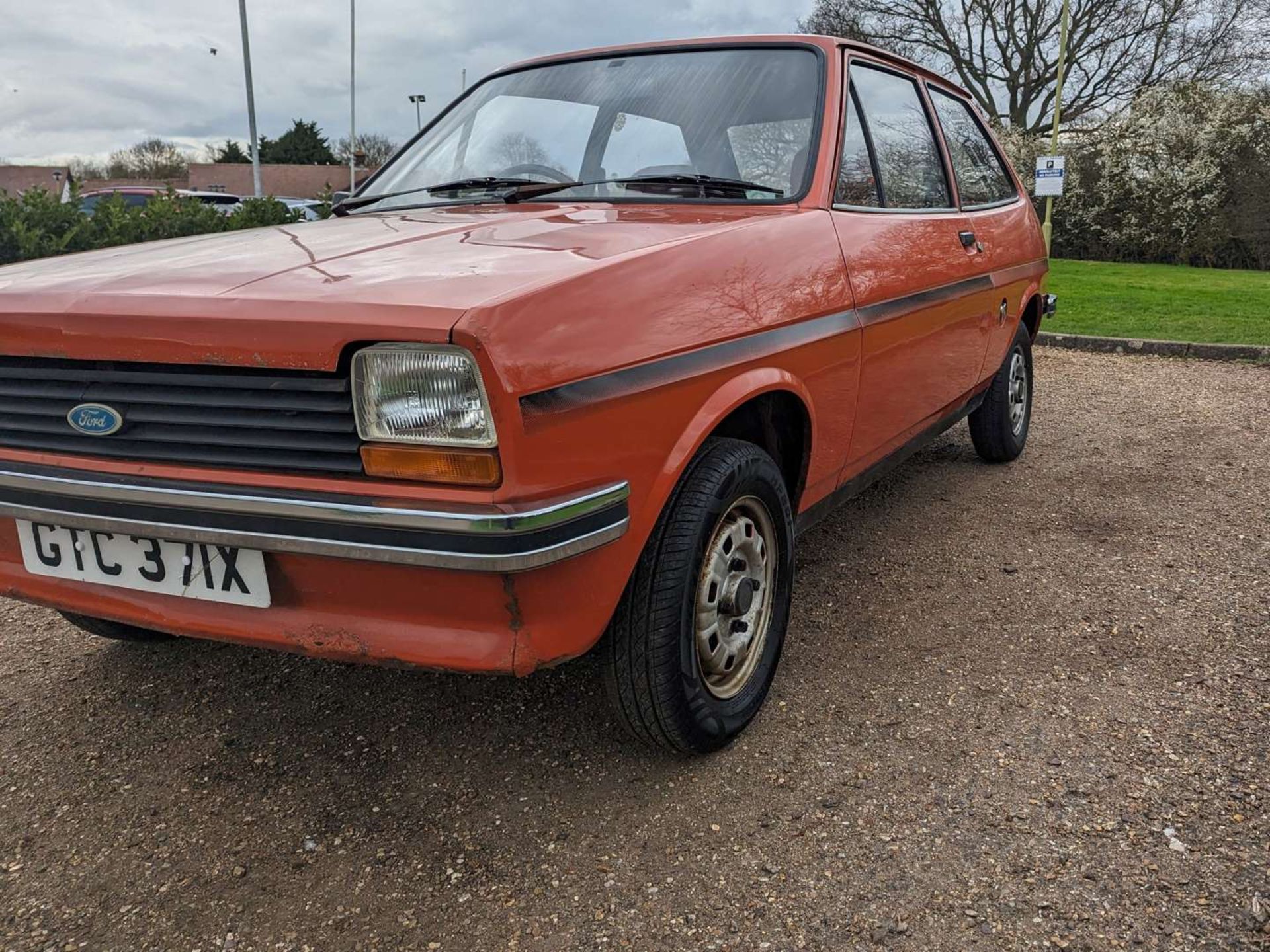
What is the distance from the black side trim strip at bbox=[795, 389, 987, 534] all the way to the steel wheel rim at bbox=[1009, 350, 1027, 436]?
2.27ft

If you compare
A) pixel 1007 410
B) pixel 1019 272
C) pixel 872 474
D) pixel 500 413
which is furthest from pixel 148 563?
pixel 1007 410

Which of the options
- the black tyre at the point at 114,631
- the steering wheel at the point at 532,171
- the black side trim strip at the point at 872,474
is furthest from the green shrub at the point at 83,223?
the black side trim strip at the point at 872,474

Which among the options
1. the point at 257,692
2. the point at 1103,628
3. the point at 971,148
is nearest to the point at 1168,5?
the point at 971,148

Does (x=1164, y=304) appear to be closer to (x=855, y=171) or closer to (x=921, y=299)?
(x=921, y=299)

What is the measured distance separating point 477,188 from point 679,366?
132 cm

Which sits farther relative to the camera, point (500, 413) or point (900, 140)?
point (900, 140)

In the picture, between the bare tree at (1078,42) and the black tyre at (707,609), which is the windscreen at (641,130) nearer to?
the black tyre at (707,609)

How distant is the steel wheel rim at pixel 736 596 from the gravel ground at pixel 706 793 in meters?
0.20

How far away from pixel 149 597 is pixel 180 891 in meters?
0.59

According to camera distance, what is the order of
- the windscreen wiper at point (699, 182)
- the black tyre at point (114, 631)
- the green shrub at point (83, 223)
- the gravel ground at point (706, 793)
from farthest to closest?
the green shrub at point (83, 223) < the black tyre at point (114, 631) < the windscreen wiper at point (699, 182) < the gravel ground at point (706, 793)

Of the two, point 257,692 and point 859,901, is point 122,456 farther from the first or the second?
point 859,901

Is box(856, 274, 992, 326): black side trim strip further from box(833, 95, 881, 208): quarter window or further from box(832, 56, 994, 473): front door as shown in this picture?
box(833, 95, 881, 208): quarter window

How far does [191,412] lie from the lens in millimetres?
1833

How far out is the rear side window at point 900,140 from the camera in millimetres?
3194
